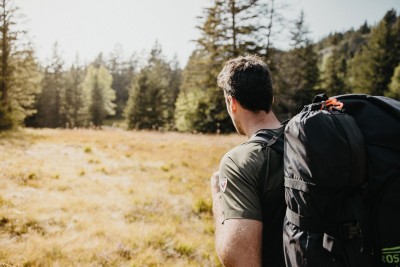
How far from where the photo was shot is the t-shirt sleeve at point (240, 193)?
1834mm

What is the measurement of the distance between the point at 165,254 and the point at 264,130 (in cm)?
314

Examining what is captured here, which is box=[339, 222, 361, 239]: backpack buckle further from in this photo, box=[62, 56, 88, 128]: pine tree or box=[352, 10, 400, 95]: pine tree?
box=[62, 56, 88, 128]: pine tree

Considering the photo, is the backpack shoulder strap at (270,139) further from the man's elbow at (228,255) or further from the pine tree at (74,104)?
the pine tree at (74,104)

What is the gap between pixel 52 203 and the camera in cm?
571

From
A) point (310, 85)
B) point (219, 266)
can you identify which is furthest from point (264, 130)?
point (310, 85)

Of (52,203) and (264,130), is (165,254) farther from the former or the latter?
(264,130)

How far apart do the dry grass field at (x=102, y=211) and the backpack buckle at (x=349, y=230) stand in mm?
3163

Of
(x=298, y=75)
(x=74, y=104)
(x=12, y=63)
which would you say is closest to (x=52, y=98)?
(x=74, y=104)

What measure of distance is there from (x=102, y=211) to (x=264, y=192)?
4.63m

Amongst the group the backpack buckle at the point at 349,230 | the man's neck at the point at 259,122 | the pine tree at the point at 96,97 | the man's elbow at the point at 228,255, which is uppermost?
the pine tree at the point at 96,97

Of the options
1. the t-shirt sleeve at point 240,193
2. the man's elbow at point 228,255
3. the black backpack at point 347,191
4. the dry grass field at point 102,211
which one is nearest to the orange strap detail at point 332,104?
the black backpack at point 347,191

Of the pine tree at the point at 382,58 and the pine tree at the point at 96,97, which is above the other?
the pine tree at the point at 382,58

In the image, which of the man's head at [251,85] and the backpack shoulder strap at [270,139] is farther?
the man's head at [251,85]

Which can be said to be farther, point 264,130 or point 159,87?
point 159,87
